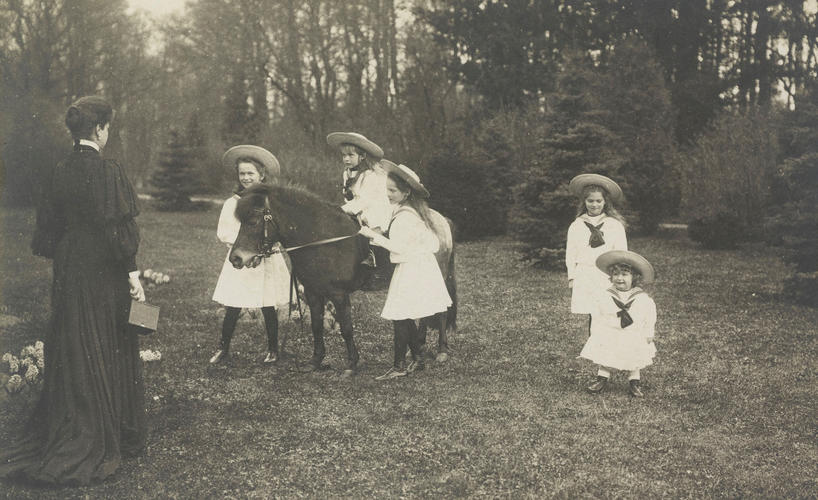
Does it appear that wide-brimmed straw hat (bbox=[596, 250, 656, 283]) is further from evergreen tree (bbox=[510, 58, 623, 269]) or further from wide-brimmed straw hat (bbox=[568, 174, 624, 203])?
evergreen tree (bbox=[510, 58, 623, 269])

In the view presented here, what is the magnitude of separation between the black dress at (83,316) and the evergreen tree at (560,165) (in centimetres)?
1119

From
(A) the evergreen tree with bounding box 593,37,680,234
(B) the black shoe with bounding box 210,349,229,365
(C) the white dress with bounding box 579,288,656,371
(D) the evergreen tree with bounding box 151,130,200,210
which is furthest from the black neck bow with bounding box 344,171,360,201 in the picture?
(D) the evergreen tree with bounding box 151,130,200,210

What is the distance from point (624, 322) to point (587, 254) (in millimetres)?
1060

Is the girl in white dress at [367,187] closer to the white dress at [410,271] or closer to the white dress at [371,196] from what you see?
the white dress at [371,196]

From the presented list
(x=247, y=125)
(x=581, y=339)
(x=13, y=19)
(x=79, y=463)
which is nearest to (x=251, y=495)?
(x=79, y=463)

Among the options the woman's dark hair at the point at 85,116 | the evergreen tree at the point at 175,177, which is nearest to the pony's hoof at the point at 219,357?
the woman's dark hair at the point at 85,116

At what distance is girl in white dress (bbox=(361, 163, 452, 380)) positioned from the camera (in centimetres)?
681

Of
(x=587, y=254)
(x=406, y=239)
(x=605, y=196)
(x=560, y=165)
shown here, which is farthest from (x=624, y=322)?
(x=560, y=165)

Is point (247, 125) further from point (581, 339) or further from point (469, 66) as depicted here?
point (581, 339)

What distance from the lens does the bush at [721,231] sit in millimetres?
17812

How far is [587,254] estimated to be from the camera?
283 inches

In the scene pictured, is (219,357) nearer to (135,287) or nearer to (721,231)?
(135,287)

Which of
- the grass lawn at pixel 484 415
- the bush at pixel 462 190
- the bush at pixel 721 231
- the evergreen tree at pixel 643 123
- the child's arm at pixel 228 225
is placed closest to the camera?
the grass lawn at pixel 484 415

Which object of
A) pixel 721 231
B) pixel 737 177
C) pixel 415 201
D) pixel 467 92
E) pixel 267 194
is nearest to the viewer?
pixel 267 194
